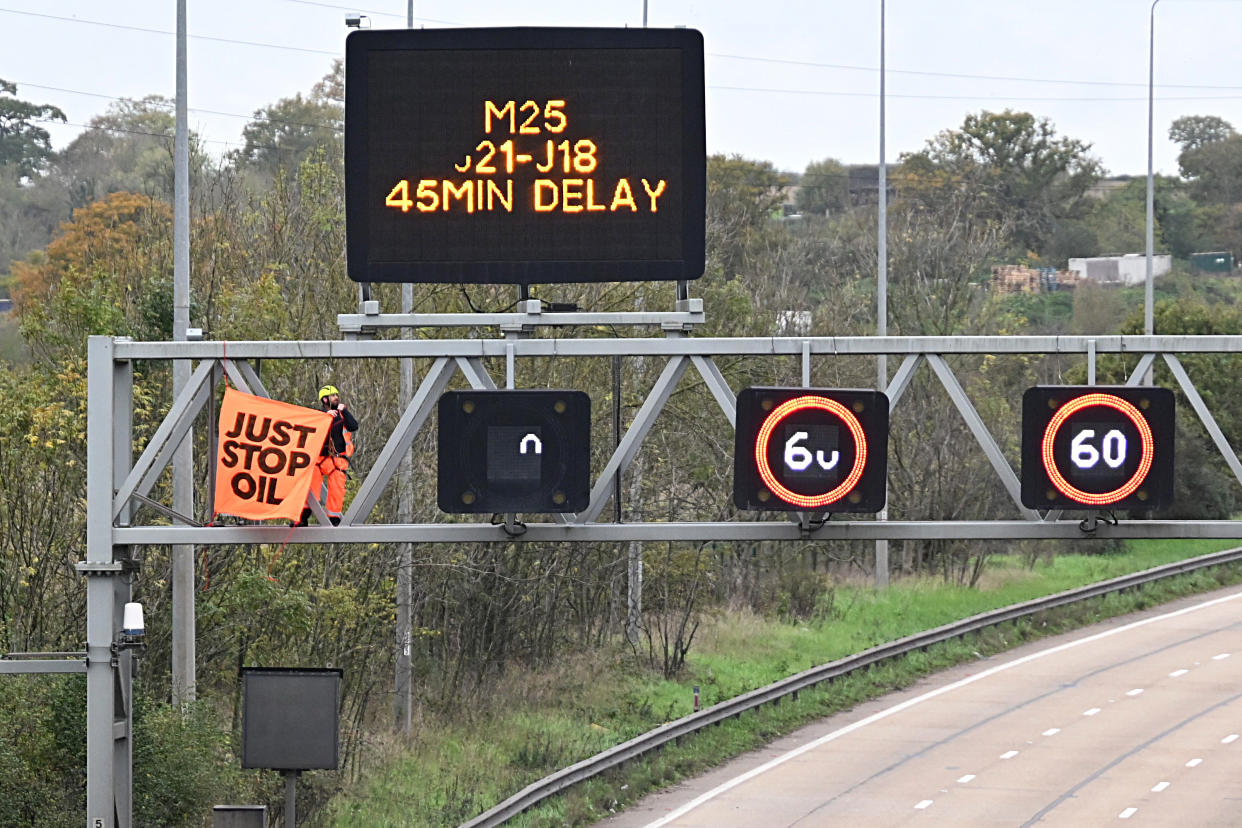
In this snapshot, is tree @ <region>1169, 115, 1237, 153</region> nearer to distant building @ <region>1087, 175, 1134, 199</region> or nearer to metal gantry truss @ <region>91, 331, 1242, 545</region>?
distant building @ <region>1087, 175, 1134, 199</region>

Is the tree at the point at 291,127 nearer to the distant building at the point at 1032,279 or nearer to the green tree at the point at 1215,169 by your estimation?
the distant building at the point at 1032,279

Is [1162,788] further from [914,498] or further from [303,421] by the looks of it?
[914,498]

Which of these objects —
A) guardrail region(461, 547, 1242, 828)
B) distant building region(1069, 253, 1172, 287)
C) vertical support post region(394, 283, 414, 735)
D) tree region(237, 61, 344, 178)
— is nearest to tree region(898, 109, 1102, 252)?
distant building region(1069, 253, 1172, 287)

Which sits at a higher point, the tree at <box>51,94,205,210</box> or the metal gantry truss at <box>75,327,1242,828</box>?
the tree at <box>51,94,205,210</box>

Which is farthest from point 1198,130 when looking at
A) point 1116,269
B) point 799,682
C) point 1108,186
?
point 799,682

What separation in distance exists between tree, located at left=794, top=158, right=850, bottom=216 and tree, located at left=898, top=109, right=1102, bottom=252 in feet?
Result: 42.9

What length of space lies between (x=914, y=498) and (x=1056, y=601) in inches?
196

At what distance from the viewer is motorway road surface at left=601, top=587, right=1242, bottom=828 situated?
2173 cm

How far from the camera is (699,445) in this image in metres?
34.1

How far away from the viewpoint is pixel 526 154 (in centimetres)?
1238

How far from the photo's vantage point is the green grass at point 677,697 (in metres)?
22.2

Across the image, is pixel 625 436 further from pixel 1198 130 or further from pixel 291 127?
pixel 1198 130

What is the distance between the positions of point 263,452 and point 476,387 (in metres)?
1.63

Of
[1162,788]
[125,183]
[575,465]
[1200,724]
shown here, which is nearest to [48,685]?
[575,465]
